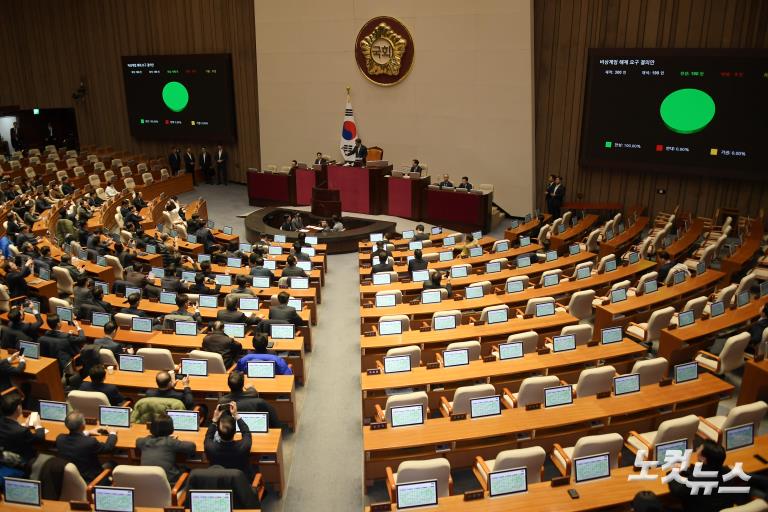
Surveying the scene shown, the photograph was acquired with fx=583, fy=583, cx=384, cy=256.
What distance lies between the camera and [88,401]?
17.7 ft

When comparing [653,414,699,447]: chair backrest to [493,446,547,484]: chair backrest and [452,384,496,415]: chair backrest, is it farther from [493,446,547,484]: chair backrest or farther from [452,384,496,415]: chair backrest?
[452,384,496,415]: chair backrest

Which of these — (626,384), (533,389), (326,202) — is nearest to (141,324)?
(533,389)

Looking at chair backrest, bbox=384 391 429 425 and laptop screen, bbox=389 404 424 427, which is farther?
chair backrest, bbox=384 391 429 425

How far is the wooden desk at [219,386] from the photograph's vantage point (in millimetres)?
5918

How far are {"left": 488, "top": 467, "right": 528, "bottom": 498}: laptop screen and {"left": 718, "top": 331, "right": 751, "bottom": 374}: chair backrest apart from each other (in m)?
3.60

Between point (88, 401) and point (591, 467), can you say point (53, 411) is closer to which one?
point (88, 401)

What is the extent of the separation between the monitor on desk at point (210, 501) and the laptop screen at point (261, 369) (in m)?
2.01

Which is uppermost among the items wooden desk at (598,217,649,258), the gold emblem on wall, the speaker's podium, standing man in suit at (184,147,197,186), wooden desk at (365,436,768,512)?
the gold emblem on wall

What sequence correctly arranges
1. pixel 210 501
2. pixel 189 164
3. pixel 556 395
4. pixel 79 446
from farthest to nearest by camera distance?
pixel 189 164 → pixel 556 395 → pixel 79 446 → pixel 210 501

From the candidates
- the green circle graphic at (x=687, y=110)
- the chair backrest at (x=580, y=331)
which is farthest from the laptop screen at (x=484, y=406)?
the green circle graphic at (x=687, y=110)

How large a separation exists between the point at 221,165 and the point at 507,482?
17127 millimetres

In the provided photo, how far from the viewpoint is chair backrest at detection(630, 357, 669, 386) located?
587 cm

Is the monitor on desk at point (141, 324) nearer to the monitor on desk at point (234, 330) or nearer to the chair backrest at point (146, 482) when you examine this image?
the monitor on desk at point (234, 330)

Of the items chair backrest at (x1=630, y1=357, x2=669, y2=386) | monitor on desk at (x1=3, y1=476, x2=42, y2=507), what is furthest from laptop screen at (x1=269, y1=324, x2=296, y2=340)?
chair backrest at (x1=630, y1=357, x2=669, y2=386)
